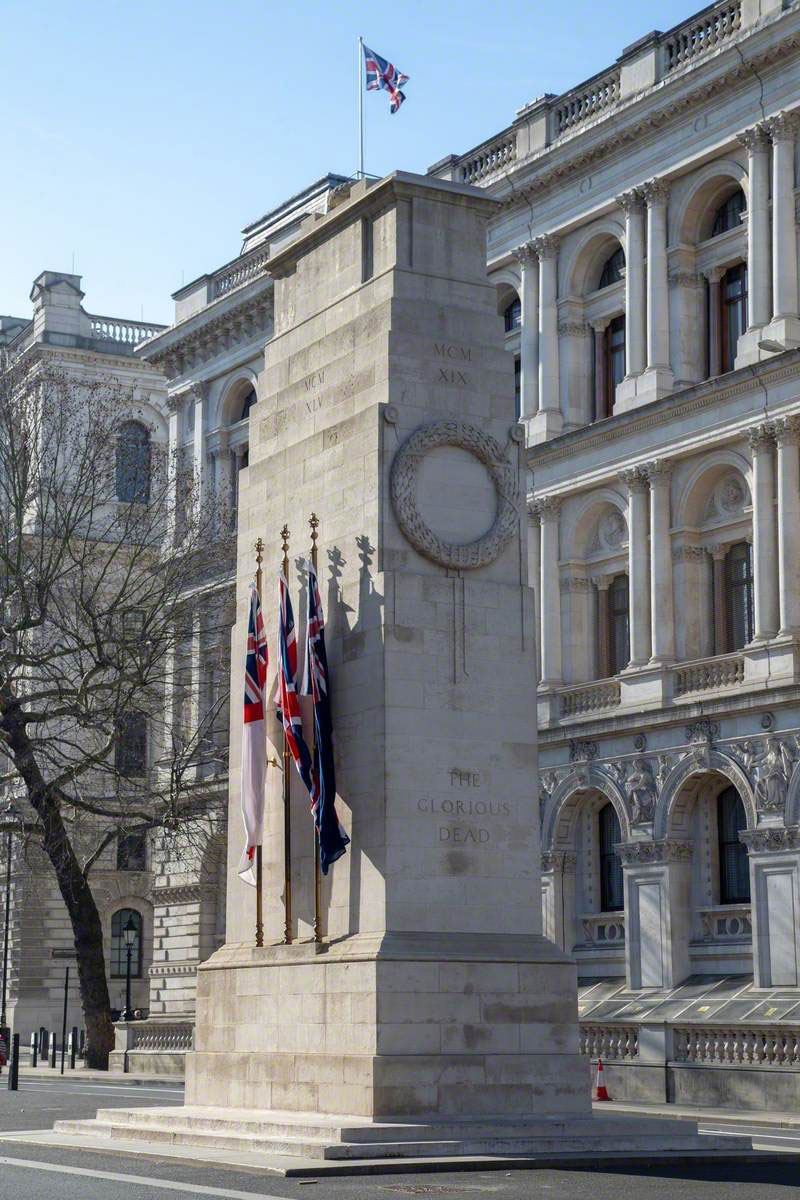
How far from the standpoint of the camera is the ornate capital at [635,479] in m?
48.3

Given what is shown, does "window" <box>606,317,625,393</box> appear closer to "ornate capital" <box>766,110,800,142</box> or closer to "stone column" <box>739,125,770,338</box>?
"stone column" <box>739,125,770,338</box>

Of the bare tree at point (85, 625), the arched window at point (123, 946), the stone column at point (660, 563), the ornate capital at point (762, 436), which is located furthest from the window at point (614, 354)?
the arched window at point (123, 946)

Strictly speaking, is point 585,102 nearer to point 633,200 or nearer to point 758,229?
point 633,200

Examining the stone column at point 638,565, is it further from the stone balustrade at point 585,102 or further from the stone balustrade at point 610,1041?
the stone balustrade at point 610,1041

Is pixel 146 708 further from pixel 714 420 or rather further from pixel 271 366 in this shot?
pixel 271 366

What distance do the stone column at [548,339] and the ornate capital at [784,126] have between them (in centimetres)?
861

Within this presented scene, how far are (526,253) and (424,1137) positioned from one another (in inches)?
1382

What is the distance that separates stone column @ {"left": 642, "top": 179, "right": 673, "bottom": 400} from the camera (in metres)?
48.2

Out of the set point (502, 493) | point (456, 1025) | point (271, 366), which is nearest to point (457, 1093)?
point (456, 1025)

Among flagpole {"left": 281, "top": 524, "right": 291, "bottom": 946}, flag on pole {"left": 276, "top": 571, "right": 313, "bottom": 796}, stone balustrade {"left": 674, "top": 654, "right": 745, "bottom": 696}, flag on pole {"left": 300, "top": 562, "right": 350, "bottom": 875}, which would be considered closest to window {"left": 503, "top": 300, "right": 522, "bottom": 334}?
stone balustrade {"left": 674, "top": 654, "right": 745, "bottom": 696}

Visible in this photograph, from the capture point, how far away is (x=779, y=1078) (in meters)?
33.7

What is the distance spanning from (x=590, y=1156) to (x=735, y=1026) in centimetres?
1460

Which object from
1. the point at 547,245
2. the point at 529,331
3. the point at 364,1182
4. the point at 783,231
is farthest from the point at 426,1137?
the point at 547,245

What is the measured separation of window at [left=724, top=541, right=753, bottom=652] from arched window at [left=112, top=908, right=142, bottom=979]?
38.8 meters
